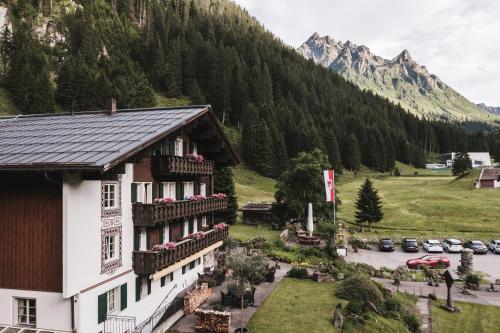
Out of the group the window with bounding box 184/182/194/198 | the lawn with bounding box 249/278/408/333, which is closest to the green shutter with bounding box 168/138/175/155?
the window with bounding box 184/182/194/198

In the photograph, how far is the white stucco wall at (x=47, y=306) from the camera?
15.2 m

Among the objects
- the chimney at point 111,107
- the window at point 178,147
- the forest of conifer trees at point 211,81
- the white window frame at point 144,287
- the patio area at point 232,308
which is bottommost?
the patio area at point 232,308

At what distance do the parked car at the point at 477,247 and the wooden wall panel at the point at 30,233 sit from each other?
45.5 metres

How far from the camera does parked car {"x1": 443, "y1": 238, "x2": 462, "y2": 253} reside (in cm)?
4572

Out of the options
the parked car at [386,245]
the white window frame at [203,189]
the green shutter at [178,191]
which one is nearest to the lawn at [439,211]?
the parked car at [386,245]

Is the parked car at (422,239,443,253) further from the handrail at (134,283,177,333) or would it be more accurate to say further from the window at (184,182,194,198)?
the handrail at (134,283,177,333)

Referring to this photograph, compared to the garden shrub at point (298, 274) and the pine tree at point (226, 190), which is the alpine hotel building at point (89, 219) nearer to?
the garden shrub at point (298, 274)

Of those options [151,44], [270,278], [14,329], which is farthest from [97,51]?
[14,329]

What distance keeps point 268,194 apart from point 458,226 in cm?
3444

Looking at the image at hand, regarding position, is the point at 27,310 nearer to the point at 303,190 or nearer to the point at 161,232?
the point at 161,232

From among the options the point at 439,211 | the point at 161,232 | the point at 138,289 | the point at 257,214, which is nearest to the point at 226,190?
the point at 257,214

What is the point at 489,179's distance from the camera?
7975 centimetres

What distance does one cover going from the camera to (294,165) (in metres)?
54.2

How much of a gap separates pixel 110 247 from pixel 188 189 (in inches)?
348
